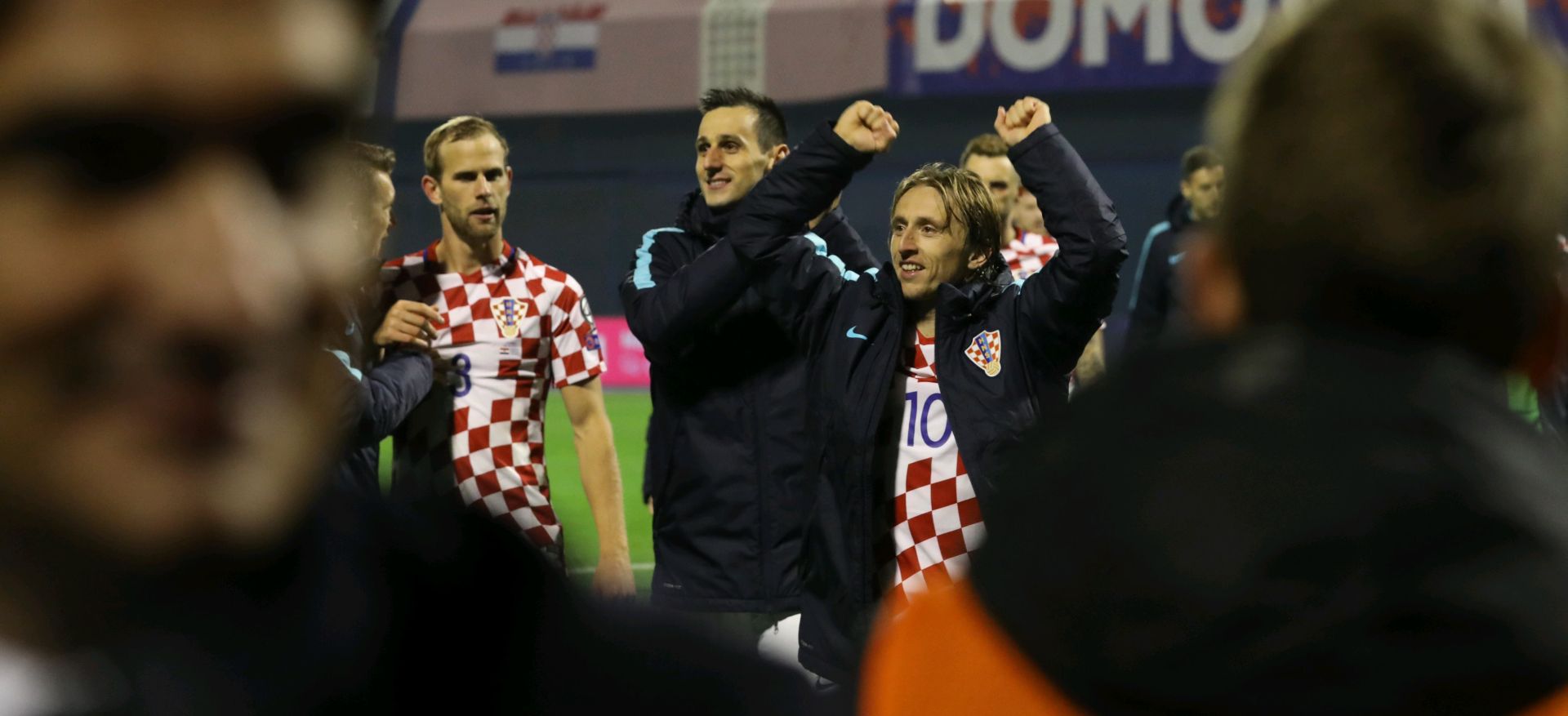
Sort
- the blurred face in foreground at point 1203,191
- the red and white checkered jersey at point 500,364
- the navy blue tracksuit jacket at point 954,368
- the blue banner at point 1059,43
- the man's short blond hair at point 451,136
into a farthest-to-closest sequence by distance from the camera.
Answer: the blue banner at point 1059,43, the blurred face in foreground at point 1203,191, the man's short blond hair at point 451,136, the red and white checkered jersey at point 500,364, the navy blue tracksuit jacket at point 954,368

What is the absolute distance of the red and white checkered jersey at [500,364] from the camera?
412 centimetres

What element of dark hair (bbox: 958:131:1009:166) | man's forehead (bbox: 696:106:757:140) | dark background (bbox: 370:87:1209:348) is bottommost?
man's forehead (bbox: 696:106:757:140)

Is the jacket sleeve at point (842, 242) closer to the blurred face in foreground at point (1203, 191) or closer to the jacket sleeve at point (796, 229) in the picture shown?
the jacket sleeve at point (796, 229)

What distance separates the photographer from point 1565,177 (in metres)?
0.98

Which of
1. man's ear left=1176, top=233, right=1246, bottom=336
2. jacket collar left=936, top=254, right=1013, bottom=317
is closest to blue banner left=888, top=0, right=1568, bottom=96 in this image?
jacket collar left=936, top=254, right=1013, bottom=317

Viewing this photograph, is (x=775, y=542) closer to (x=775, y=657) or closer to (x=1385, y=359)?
(x=1385, y=359)

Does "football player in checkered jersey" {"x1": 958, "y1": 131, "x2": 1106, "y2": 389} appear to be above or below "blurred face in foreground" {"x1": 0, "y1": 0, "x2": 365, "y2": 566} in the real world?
above

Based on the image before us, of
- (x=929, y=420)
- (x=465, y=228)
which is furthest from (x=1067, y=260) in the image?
(x=465, y=228)

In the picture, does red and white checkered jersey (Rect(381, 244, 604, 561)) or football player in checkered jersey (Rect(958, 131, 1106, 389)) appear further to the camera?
football player in checkered jersey (Rect(958, 131, 1106, 389))

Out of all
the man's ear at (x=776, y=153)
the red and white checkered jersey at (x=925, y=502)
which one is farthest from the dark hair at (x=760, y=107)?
the red and white checkered jersey at (x=925, y=502)

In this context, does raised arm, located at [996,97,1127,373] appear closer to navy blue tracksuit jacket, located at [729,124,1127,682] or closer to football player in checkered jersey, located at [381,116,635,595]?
navy blue tracksuit jacket, located at [729,124,1127,682]

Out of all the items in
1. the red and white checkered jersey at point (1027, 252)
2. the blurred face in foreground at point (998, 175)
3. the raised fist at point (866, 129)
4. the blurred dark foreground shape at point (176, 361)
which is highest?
the blurred face in foreground at point (998, 175)

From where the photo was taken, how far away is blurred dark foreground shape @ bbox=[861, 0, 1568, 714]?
33.8 inches

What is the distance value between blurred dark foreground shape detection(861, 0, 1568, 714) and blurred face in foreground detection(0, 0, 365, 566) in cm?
59
